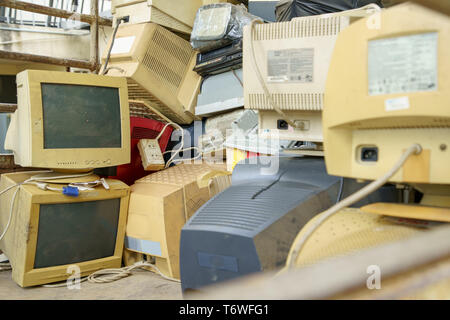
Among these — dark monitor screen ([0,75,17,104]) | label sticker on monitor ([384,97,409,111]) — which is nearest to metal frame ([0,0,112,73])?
dark monitor screen ([0,75,17,104])

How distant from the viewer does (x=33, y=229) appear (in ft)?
5.24

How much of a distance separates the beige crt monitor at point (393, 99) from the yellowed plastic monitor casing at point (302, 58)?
0.35 metres

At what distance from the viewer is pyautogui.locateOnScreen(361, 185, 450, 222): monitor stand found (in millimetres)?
754

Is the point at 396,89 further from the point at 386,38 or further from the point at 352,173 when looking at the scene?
the point at 352,173

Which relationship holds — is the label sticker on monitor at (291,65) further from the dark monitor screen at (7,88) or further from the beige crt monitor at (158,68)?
the dark monitor screen at (7,88)

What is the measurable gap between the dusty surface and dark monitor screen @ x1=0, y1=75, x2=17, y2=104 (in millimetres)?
2348

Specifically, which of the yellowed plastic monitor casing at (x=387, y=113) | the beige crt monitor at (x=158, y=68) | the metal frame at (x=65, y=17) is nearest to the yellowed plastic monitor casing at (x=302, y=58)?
the yellowed plastic monitor casing at (x=387, y=113)

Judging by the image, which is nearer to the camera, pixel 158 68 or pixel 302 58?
pixel 302 58

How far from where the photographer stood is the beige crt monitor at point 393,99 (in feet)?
2.34

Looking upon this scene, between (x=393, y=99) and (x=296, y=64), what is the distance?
49 cm

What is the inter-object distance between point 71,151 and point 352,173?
120 cm

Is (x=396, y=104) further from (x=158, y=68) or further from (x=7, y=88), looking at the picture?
(x=7, y=88)

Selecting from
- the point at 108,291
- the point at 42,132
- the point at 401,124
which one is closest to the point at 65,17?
the point at 42,132

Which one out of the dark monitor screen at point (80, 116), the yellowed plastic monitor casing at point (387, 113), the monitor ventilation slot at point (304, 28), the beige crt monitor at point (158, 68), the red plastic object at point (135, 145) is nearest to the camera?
the yellowed plastic monitor casing at point (387, 113)
